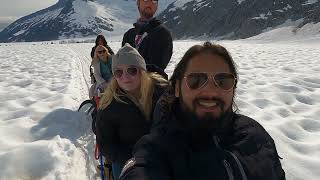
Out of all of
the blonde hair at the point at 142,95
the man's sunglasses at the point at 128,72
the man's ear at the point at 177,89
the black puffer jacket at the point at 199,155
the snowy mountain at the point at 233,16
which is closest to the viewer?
the black puffer jacket at the point at 199,155

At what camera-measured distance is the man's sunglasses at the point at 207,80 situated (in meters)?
2.45

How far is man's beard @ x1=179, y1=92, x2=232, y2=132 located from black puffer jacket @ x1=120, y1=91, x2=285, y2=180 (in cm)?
3

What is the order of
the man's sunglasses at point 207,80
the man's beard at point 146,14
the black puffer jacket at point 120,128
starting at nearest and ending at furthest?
1. the man's sunglasses at point 207,80
2. the black puffer jacket at point 120,128
3. the man's beard at point 146,14

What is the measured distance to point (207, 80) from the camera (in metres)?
2.46

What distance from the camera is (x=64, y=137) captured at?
20.3 ft

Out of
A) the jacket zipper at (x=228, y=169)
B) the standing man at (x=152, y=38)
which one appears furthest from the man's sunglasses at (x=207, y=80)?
the standing man at (x=152, y=38)

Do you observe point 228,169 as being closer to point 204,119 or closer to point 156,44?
point 204,119

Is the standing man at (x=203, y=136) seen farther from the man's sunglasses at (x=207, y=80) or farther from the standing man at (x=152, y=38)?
the standing man at (x=152, y=38)

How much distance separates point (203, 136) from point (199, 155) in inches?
5.9

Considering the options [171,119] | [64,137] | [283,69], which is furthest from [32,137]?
[283,69]

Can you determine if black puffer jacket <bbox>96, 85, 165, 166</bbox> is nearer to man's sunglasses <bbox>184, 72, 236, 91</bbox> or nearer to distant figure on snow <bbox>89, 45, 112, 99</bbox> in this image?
man's sunglasses <bbox>184, 72, 236, 91</bbox>

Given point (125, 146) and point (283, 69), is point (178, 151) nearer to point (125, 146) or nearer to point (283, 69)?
point (125, 146)

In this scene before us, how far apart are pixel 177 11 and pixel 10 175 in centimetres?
13002

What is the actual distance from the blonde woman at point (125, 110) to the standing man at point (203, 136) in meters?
1.06
